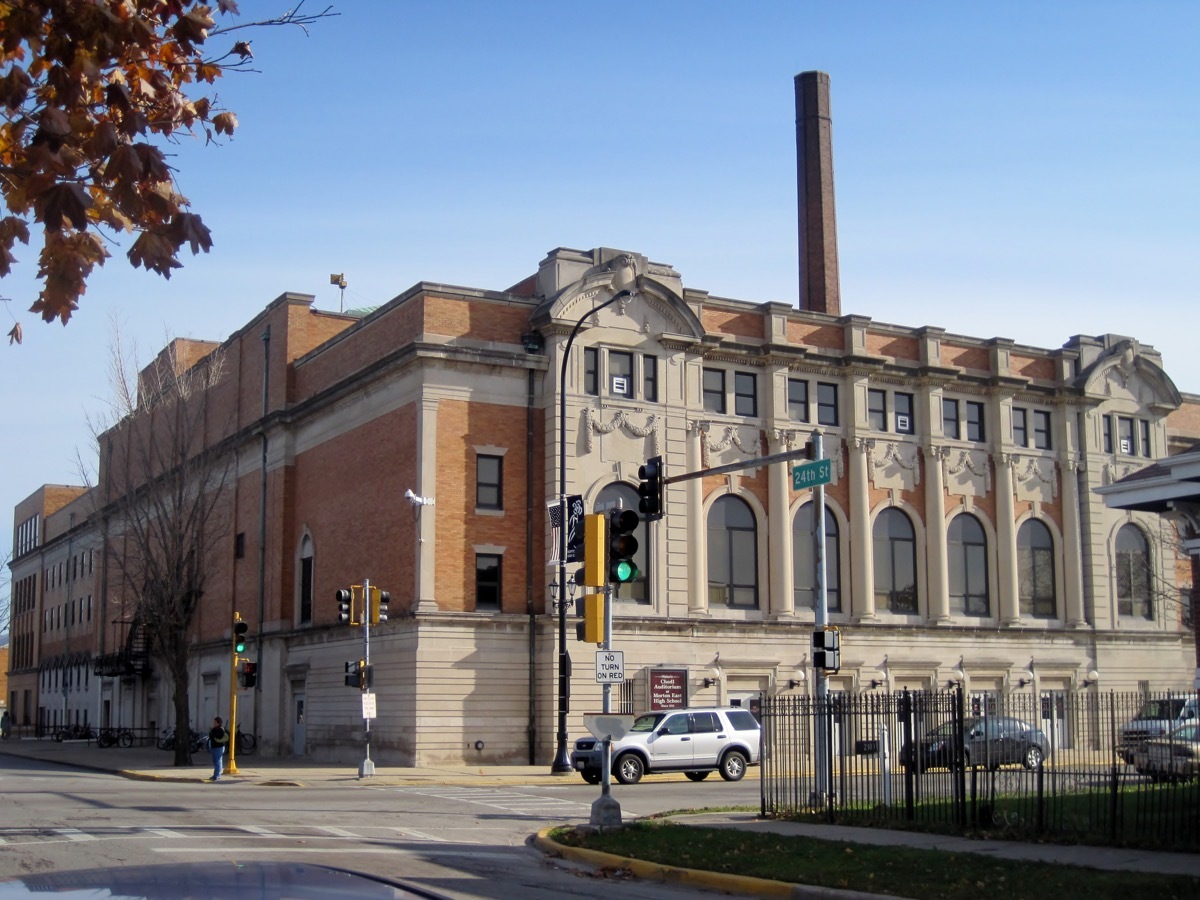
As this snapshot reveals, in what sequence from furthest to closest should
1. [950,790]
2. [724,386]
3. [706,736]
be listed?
[724,386], [706,736], [950,790]

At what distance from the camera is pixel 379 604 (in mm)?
37562

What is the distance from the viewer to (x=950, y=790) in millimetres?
19578

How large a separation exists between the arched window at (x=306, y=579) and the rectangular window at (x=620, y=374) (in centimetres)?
1258

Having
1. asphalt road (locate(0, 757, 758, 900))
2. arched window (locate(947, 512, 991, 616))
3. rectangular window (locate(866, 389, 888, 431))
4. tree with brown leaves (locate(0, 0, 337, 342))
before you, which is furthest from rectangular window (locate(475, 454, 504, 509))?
tree with brown leaves (locate(0, 0, 337, 342))

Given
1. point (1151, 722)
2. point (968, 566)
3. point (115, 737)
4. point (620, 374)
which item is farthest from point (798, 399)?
point (115, 737)

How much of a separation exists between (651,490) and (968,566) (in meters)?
29.3

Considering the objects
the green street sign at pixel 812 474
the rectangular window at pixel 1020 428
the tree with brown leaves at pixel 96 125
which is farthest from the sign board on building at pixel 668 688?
the tree with brown leaves at pixel 96 125

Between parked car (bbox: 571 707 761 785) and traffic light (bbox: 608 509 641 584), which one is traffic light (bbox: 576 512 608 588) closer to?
traffic light (bbox: 608 509 641 584)

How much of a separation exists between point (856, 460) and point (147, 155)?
139ft

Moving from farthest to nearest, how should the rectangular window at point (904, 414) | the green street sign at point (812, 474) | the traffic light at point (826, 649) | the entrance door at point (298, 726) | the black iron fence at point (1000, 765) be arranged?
the rectangular window at point (904, 414)
the entrance door at point (298, 726)
the green street sign at point (812, 474)
the traffic light at point (826, 649)
the black iron fence at point (1000, 765)

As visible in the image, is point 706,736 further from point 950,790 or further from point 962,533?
point 962,533

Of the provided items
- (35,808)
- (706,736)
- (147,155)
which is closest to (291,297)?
(706,736)

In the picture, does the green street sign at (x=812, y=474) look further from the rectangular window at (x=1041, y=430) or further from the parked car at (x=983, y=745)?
the rectangular window at (x=1041, y=430)

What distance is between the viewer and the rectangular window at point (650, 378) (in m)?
43.7
